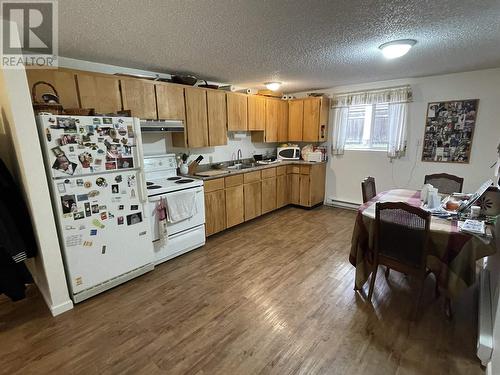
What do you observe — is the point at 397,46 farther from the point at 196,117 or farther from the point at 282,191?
the point at 282,191

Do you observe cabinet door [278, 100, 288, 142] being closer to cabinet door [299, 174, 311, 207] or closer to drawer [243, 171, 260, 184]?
cabinet door [299, 174, 311, 207]

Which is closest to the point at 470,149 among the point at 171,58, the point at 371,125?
the point at 371,125

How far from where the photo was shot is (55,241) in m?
2.10

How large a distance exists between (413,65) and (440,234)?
2417 mm

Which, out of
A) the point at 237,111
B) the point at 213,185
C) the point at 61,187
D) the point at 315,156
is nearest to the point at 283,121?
the point at 315,156

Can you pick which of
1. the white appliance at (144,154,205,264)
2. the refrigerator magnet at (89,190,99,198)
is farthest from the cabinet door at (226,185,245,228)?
the refrigerator magnet at (89,190,99,198)

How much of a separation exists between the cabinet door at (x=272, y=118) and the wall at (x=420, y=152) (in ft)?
3.36

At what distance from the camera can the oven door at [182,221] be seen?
2781 millimetres

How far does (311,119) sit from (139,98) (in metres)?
3.13

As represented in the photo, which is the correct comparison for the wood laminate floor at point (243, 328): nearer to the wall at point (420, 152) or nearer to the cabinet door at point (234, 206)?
the cabinet door at point (234, 206)

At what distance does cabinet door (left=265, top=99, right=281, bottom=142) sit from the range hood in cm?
195

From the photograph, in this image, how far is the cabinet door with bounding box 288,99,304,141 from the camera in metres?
4.92

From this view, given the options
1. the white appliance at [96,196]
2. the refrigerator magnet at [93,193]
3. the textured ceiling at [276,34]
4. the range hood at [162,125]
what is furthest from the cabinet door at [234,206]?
the refrigerator magnet at [93,193]

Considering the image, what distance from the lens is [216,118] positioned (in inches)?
150
